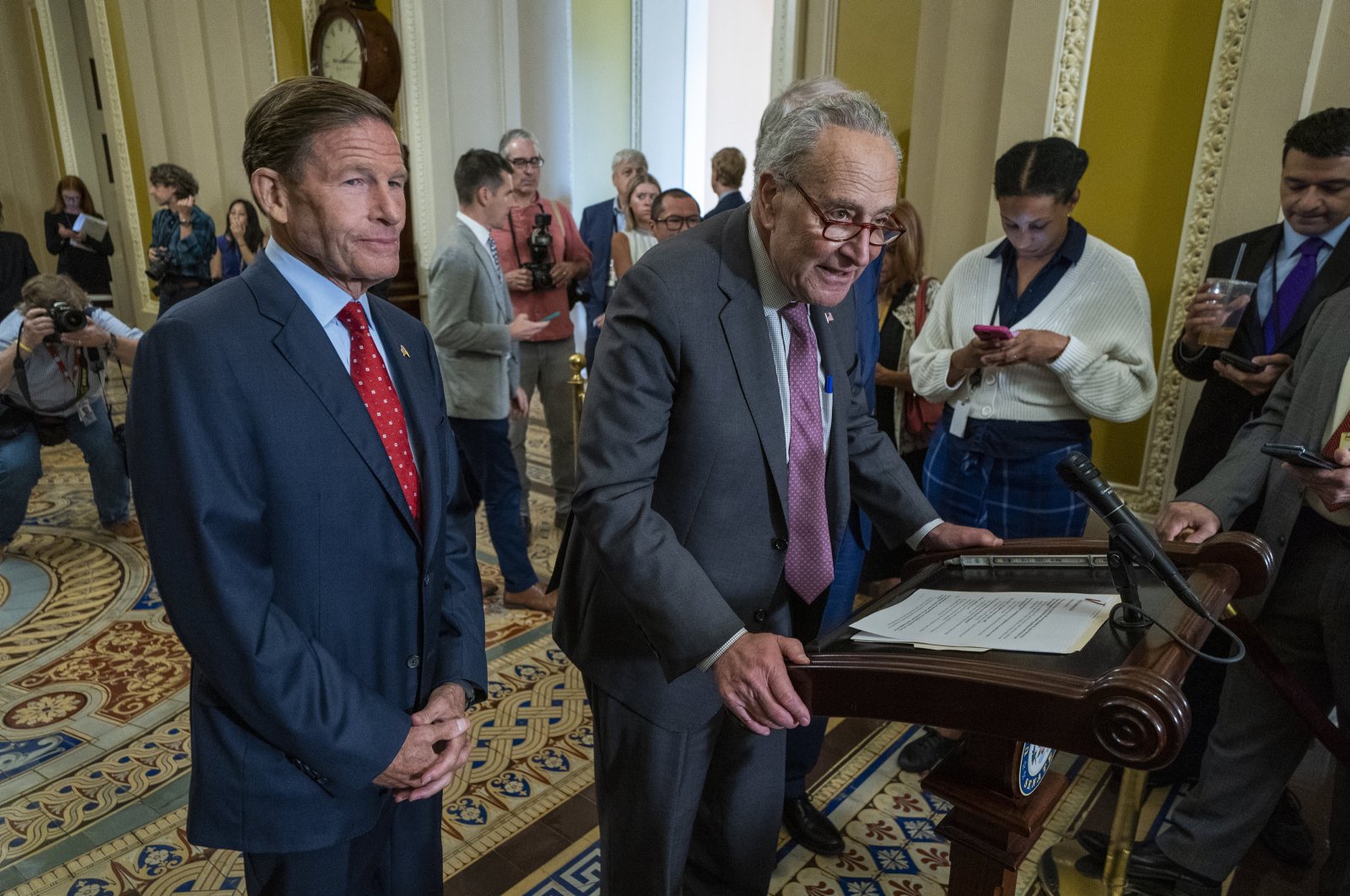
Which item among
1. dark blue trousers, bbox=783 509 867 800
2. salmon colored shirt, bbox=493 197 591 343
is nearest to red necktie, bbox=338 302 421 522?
dark blue trousers, bbox=783 509 867 800

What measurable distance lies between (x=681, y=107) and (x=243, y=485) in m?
7.46

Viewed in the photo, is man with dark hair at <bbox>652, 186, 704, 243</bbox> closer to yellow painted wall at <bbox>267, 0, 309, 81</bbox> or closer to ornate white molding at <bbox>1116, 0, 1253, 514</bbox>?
ornate white molding at <bbox>1116, 0, 1253, 514</bbox>

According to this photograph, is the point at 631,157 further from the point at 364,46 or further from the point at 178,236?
the point at 178,236

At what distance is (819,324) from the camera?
1477 mm

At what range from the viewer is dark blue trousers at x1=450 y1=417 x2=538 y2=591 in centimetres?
343

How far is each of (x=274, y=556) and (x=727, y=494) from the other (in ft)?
2.17

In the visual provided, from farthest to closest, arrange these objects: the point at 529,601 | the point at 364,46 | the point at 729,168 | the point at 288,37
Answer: the point at 288,37 → the point at 364,46 → the point at 729,168 → the point at 529,601

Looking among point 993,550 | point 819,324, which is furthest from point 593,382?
point 993,550

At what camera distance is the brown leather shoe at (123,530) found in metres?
4.51

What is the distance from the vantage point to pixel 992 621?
1015mm

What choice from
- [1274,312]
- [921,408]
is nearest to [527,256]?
[921,408]

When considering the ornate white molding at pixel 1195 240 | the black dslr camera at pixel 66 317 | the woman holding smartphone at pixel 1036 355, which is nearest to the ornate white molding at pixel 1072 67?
the ornate white molding at pixel 1195 240

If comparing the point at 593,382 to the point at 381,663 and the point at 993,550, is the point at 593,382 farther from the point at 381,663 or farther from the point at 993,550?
the point at 993,550

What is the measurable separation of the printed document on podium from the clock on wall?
591 centimetres
